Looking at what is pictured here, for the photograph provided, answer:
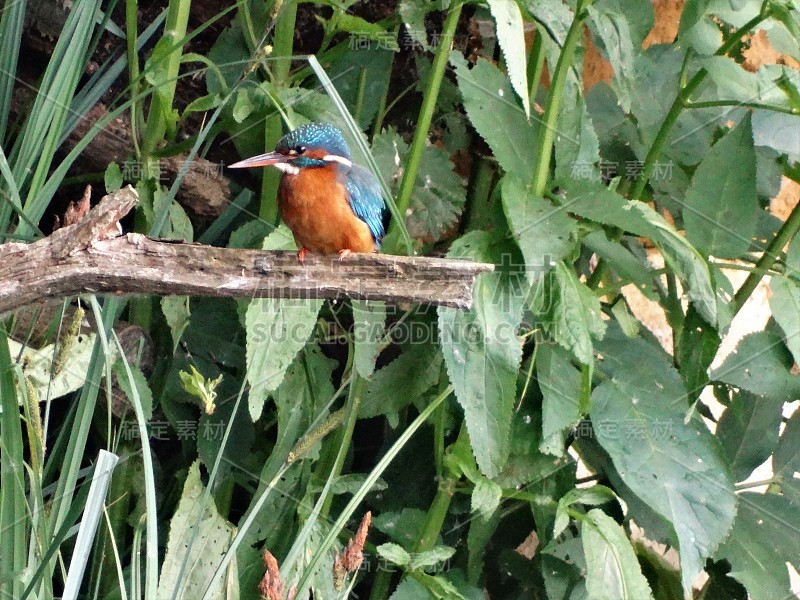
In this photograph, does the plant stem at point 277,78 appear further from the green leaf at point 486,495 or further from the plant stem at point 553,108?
the green leaf at point 486,495

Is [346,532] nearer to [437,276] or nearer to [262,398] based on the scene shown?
[262,398]

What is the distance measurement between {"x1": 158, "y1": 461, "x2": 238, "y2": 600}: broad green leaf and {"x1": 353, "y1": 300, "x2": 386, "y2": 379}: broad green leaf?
1.30 feet

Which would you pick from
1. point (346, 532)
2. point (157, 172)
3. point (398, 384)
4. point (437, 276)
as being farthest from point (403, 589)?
point (157, 172)

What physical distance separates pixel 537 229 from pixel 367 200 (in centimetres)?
45

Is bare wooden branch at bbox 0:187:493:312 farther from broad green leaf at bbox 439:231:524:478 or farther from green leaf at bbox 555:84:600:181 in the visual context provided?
green leaf at bbox 555:84:600:181

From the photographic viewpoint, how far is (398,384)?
5.85ft

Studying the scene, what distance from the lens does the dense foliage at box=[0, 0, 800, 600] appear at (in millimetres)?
1461

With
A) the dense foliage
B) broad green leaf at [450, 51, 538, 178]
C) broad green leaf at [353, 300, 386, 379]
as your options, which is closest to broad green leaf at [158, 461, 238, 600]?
the dense foliage

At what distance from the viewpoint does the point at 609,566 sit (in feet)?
4.98

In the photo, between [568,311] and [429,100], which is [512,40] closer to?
[429,100]

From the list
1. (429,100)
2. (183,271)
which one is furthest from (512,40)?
(183,271)

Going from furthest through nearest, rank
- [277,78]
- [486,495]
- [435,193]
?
1. [435,193]
2. [277,78]
3. [486,495]

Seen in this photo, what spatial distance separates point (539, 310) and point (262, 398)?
54cm

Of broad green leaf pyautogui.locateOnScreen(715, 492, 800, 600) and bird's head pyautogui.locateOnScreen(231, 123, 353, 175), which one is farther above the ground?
bird's head pyautogui.locateOnScreen(231, 123, 353, 175)
